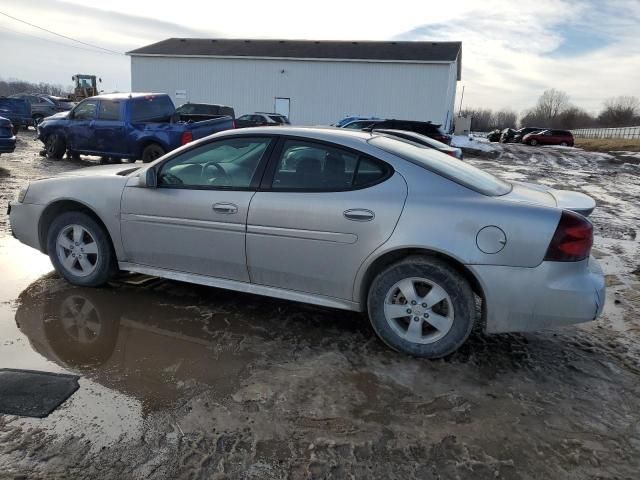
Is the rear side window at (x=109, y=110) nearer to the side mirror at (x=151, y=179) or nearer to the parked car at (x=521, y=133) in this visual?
the side mirror at (x=151, y=179)

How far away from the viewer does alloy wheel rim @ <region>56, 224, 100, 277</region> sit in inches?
174

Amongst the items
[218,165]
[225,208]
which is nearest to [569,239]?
[225,208]

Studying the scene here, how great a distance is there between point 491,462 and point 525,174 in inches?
646

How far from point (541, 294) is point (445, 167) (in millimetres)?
1152

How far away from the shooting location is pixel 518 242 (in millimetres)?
3172

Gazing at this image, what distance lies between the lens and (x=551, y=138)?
128 ft

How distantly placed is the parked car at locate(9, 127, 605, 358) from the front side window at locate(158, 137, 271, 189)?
1 cm

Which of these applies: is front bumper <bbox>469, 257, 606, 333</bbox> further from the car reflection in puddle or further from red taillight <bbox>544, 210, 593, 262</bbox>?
the car reflection in puddle

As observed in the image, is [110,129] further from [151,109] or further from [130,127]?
[151,109]

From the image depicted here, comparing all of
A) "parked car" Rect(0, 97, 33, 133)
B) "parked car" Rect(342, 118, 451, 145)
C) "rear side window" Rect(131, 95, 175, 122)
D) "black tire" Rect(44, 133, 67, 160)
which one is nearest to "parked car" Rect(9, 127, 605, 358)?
"rear side window" Rect(131, 95, 175, 122)

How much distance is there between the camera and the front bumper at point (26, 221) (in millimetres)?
4566

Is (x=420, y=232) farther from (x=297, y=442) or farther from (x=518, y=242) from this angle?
(x=297, y=442)

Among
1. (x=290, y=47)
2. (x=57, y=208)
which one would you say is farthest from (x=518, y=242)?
(x=290, y=47)

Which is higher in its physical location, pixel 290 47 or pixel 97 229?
pixel 290 47
